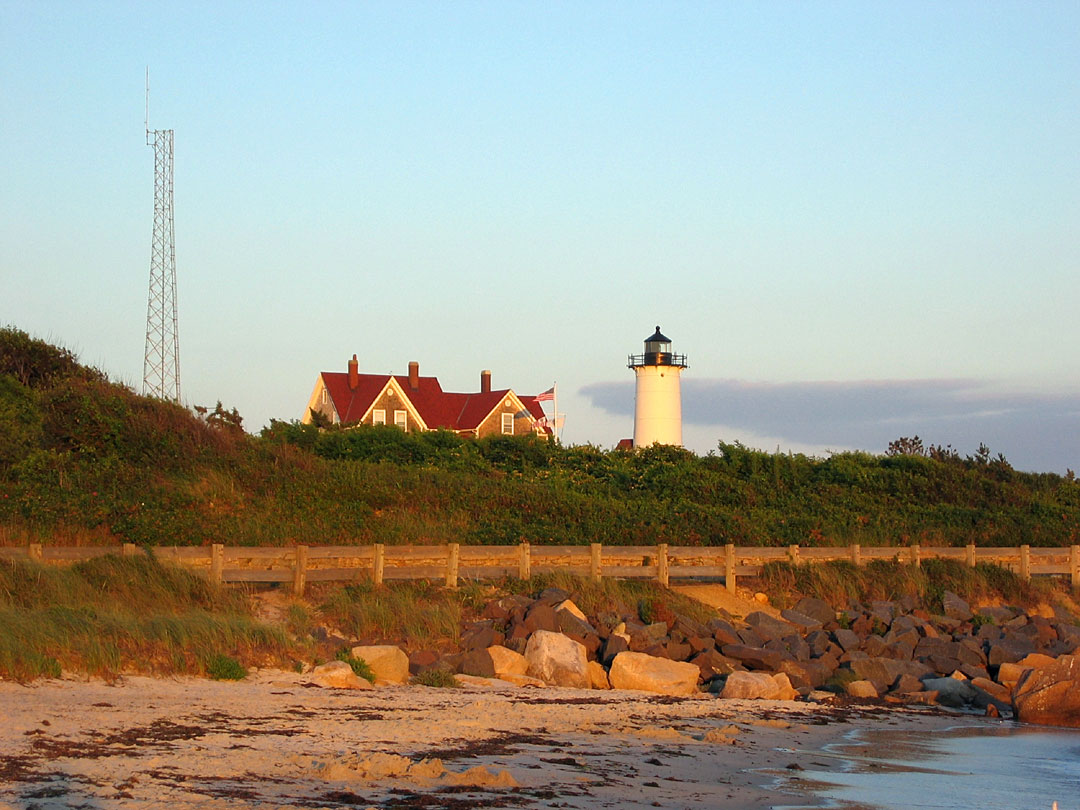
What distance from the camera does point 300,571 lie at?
56.4 feet

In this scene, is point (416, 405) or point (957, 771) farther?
point (416, 405)

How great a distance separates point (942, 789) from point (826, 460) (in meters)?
26.9

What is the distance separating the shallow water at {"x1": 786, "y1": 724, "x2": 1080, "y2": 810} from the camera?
986 cm

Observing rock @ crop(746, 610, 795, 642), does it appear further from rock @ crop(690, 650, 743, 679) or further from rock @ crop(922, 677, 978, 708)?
rock @ crop(922, 677, 978, 708)

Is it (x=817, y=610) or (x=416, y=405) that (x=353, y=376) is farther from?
(x=817, y=610)

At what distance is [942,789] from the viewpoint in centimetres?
1036

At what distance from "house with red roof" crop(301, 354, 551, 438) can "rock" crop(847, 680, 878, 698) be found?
41.8m

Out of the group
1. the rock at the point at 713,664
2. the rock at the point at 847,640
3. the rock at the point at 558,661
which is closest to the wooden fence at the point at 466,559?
the rock at the point at 847,640

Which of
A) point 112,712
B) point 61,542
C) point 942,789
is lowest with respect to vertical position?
point 942,789

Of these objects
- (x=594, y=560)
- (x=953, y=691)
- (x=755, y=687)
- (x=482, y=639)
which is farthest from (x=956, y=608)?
(x=482, y=639)

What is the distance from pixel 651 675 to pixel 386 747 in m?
5.88

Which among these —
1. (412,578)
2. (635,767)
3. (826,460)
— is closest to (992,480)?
(826,460)

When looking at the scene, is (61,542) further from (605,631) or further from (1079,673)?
(1079,673)

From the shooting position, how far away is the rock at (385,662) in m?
13.8
